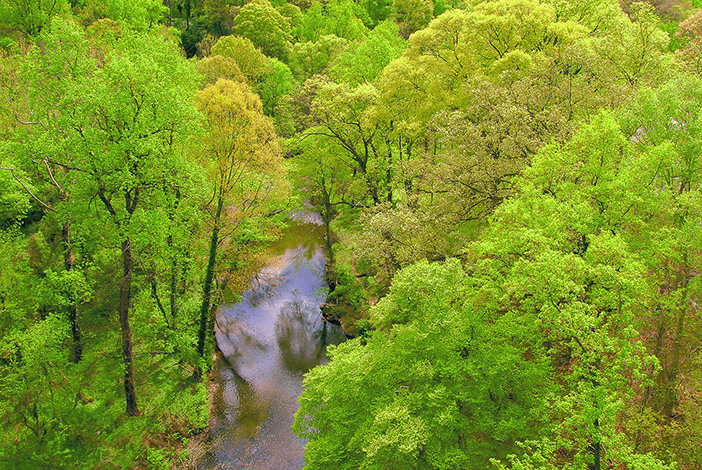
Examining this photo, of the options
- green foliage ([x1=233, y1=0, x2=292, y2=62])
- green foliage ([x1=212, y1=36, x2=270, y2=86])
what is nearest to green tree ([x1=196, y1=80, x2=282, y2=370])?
green foliage ([x1=212, y1=36, x2=270, y2=86])

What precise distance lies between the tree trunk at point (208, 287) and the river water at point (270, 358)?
2.30 metres

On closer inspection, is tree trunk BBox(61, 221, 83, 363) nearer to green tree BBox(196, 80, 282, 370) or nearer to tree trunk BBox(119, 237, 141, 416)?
tree trunk BBox(119, 237, 141, 416)

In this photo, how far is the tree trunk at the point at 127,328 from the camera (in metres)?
15.7

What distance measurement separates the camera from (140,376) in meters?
18.4

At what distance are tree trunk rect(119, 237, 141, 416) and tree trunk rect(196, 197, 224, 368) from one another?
3409mm

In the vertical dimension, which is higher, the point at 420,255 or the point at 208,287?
the point at 208,287

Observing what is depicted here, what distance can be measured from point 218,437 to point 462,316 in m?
12.6

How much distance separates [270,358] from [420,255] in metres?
10.9

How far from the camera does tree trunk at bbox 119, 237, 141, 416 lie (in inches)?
620

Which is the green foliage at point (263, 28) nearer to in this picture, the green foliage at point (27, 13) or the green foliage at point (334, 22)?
the green foliage at point (334, 22)

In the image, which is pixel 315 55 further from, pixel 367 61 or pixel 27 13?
pixel 27 13

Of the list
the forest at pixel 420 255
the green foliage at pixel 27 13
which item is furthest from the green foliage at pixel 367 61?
the green foliage at pixel 27 13

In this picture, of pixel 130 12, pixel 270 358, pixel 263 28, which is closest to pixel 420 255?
pixel 270 358

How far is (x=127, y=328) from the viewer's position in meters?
16.3
